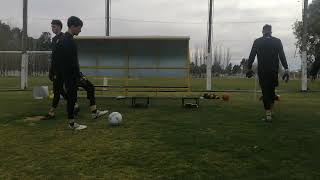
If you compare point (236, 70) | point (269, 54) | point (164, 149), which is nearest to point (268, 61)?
point (269, 54)

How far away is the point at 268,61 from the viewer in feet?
35.7

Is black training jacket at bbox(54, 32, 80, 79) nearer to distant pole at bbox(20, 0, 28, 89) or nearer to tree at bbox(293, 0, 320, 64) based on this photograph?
distant pole at bbox(20, 0, 28, 89)

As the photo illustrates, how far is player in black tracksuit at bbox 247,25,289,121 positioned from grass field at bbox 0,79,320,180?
54cm

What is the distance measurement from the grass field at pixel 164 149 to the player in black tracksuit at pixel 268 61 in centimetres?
54

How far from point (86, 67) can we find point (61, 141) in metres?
10.6

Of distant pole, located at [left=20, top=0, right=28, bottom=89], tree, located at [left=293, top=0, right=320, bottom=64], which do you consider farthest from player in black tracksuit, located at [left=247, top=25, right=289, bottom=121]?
tree, located at [left=293, top=0, right=320, bottom=64]

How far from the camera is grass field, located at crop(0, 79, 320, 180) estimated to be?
6.14 meters

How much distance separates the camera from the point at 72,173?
241 inches

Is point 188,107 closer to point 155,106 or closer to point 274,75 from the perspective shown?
point 155,106

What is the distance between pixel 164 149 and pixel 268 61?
14.2 feet

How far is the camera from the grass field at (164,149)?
614 cm

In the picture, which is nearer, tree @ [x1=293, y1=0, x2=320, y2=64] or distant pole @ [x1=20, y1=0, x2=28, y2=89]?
distant pole @ [x1=20, y1=0, x2=28, y2=89]

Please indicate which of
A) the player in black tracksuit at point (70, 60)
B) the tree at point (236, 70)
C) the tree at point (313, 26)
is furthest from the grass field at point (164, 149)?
the tree at point (236, 70)

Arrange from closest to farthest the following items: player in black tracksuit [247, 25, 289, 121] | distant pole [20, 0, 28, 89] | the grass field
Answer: the grass field
player in black tracksuit [247, 25, 289, 121]
distant pole [20, 0, 28, 89]
